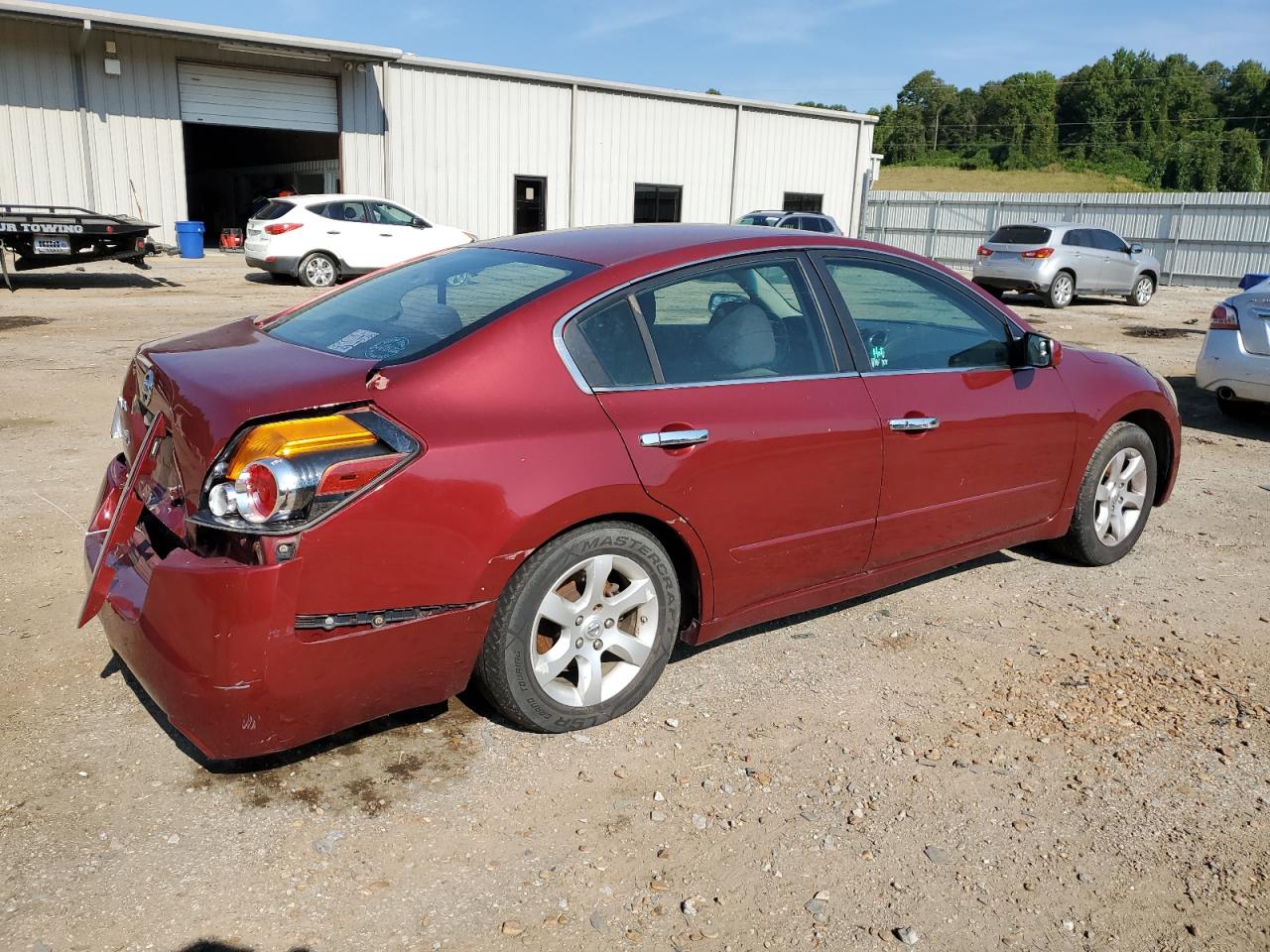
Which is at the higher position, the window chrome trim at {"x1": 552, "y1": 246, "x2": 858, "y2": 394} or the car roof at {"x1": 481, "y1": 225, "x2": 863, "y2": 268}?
the car roof at {"x1": 481, "y1": 225, "x2": 863, "y2": 268}

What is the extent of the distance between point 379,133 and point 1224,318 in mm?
21266

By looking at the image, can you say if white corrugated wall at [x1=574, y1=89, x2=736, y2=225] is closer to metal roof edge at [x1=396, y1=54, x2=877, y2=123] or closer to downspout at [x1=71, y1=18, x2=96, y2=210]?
metal roof edge at [x1=396, y1=54, x2=877, y2=123]

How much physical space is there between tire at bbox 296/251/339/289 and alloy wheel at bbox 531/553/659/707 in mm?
16581

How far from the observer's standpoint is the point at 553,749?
3.31m

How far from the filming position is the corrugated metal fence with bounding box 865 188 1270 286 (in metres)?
27.2

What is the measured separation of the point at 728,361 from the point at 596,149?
26.3 metres

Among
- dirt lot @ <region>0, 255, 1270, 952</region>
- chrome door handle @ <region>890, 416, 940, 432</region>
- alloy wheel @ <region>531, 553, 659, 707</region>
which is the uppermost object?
chrome door handle @ <region>890, 416, 940, 432</region>

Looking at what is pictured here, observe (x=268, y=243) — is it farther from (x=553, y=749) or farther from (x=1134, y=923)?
(x=1134, y=923)

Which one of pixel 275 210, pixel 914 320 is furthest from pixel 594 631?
pixel 275 210

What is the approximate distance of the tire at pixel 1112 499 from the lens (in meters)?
4.91

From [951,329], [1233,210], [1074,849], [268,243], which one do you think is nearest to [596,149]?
[268,243]

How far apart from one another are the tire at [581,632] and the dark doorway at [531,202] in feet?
83.2

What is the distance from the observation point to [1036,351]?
4.44 meters

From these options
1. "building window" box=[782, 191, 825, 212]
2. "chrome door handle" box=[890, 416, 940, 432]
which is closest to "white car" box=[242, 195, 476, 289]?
"chrome door handle" box=[890, 416, 940, 432]
